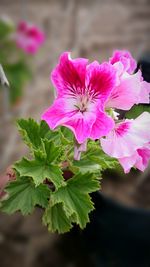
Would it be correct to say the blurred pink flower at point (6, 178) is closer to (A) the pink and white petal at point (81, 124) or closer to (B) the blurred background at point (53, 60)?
(A) the pink and white petal at point (81, 124)

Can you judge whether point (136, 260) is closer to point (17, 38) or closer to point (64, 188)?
point (17, 38)

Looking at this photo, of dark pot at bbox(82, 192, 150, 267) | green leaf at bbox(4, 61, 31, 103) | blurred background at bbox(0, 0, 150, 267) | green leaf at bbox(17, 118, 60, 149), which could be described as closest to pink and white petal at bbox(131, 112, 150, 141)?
green leaf at bbox(17, 118, 60, 149)

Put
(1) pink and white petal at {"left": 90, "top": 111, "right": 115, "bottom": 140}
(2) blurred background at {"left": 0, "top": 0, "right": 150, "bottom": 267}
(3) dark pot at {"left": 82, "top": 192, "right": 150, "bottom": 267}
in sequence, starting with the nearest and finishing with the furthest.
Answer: (1) pink and white petal at {"left": 90, "top": 111, "right": 115, "bottom": 140}
(3) dark pot at {"left": 82, "top": 192, "right": 150, "bottom": 267}
(2) blurred background at {"left": 0, "top": 0, "right": 150, "bottom": 267}

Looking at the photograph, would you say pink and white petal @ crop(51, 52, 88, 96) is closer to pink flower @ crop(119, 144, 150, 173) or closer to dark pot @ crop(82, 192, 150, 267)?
pink flower @ crop(119, 144, 150, 173)

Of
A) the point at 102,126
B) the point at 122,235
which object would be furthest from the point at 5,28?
the point at 102,126

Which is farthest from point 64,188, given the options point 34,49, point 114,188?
point 114,188
